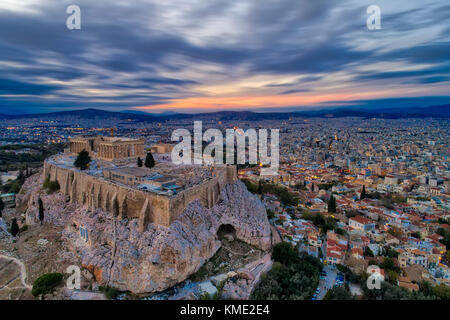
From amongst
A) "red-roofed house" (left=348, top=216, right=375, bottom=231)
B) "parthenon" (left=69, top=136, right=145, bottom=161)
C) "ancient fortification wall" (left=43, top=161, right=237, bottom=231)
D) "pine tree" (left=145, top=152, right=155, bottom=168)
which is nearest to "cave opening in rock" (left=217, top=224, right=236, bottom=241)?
"ancient fortification wall" (left=43, top=161, right=237, bottom=231)

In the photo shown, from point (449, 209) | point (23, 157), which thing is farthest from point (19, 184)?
point (449, 209)

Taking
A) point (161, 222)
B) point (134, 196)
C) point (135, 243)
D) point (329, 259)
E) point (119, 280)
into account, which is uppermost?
point (134, 196)

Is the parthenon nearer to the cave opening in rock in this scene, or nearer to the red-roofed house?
the cave opening in rock

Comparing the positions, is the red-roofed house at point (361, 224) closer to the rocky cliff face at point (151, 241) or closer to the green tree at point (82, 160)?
the rocky cliff face at point (151, 241)

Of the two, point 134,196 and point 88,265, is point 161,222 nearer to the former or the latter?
point 134,196

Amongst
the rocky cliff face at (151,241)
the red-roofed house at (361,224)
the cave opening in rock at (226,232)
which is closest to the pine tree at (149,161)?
the rocky cliff face at (151,241)
